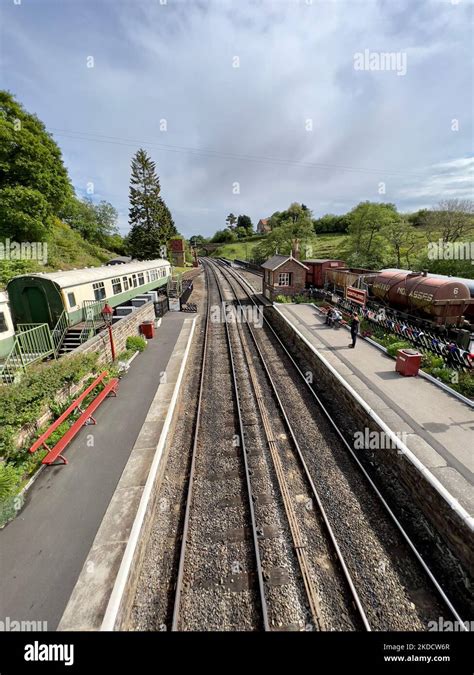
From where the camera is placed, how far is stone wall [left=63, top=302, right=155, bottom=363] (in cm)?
1084

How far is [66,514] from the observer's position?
5668 mm

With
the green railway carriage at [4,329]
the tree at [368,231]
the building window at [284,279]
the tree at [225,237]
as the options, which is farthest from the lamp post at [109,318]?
the tree at [225,237]

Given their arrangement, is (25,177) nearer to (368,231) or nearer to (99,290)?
(99,290)

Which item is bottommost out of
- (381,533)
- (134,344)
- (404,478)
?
(381,533)

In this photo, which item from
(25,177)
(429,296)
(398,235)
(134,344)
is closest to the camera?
(134,344)

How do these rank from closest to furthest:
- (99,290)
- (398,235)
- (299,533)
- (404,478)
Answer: (299,533) → (404,478) → (99,290) → (398,235)

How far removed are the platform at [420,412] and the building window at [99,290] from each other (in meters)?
13.0

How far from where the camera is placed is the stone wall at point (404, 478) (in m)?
5.38

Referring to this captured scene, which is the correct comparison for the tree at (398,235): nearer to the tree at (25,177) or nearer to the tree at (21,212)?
the tree at (25,177)

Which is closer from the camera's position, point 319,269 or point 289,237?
point 319,269

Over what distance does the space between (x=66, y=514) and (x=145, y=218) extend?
45408mm

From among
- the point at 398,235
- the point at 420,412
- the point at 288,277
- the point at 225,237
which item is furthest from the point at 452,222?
the point at 225,237

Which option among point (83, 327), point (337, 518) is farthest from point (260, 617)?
point (83, 327)
